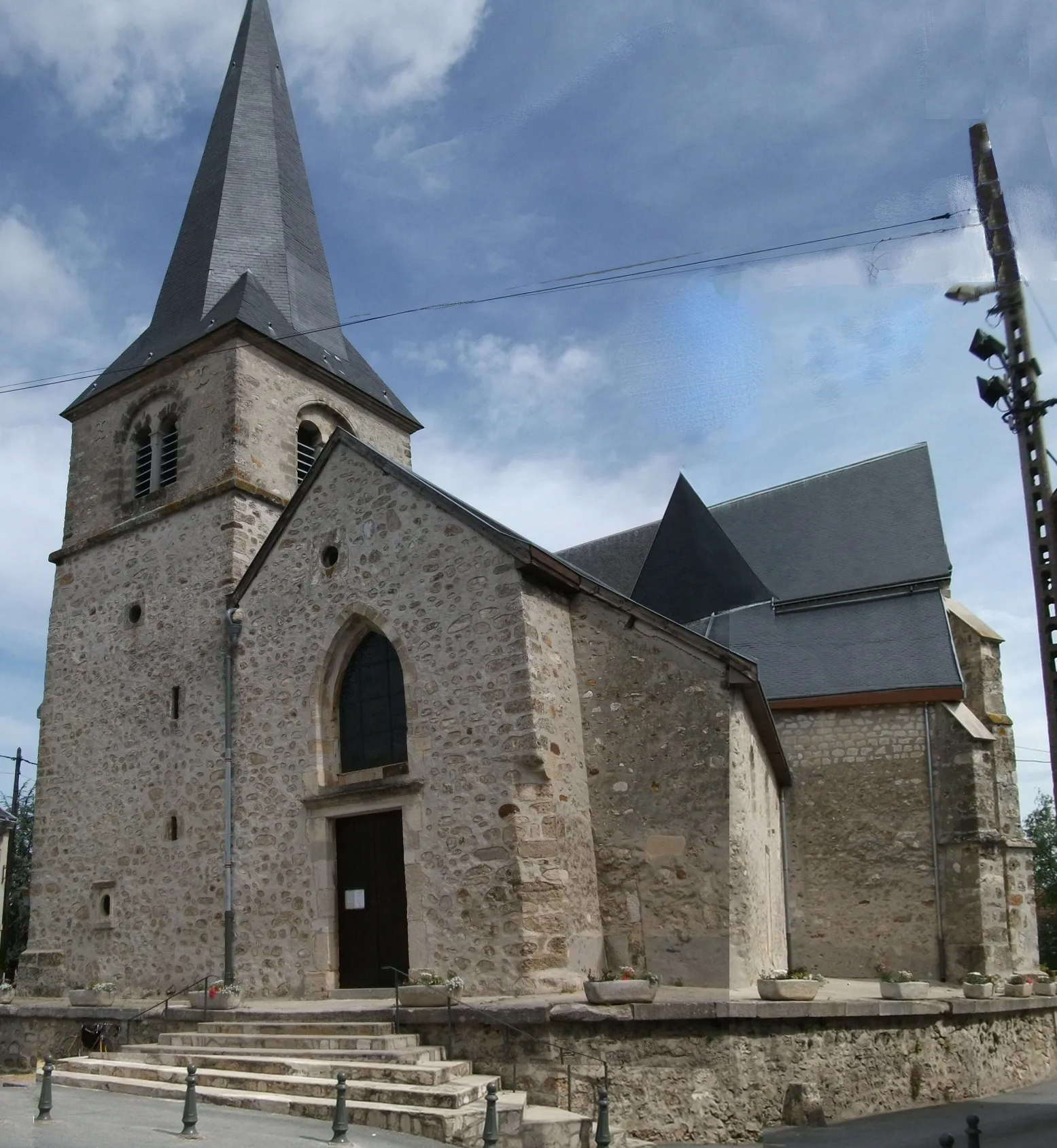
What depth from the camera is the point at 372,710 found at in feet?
42.8

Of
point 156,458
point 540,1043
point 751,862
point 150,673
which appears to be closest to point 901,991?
point 751,862

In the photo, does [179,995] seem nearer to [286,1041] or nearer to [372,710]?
[286,1041]

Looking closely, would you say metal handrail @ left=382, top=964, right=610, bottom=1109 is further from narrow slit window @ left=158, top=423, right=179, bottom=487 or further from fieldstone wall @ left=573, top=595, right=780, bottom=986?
narrow slit window @ left=158, top=423, right=179, bottom=487

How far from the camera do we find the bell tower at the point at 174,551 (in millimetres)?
14852

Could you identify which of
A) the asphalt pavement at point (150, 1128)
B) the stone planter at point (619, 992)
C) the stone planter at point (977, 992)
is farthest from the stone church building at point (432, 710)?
the asphalt pavement at point (150, 1128)

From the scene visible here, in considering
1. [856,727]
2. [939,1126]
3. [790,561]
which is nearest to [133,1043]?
[939,1126]

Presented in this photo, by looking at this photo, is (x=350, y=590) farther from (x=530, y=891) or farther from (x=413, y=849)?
(x=530, y=891)

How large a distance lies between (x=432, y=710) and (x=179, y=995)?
5.58 m

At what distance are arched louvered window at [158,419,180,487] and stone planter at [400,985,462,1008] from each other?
10235 millimetres

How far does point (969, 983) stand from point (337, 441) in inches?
386

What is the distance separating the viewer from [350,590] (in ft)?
43.8

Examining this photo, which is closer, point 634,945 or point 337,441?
point 634,945

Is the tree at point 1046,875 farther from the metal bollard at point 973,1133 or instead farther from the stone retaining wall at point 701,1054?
the metal bollard at point 973,1133

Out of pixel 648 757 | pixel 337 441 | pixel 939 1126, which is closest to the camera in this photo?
pixel 939 1126
